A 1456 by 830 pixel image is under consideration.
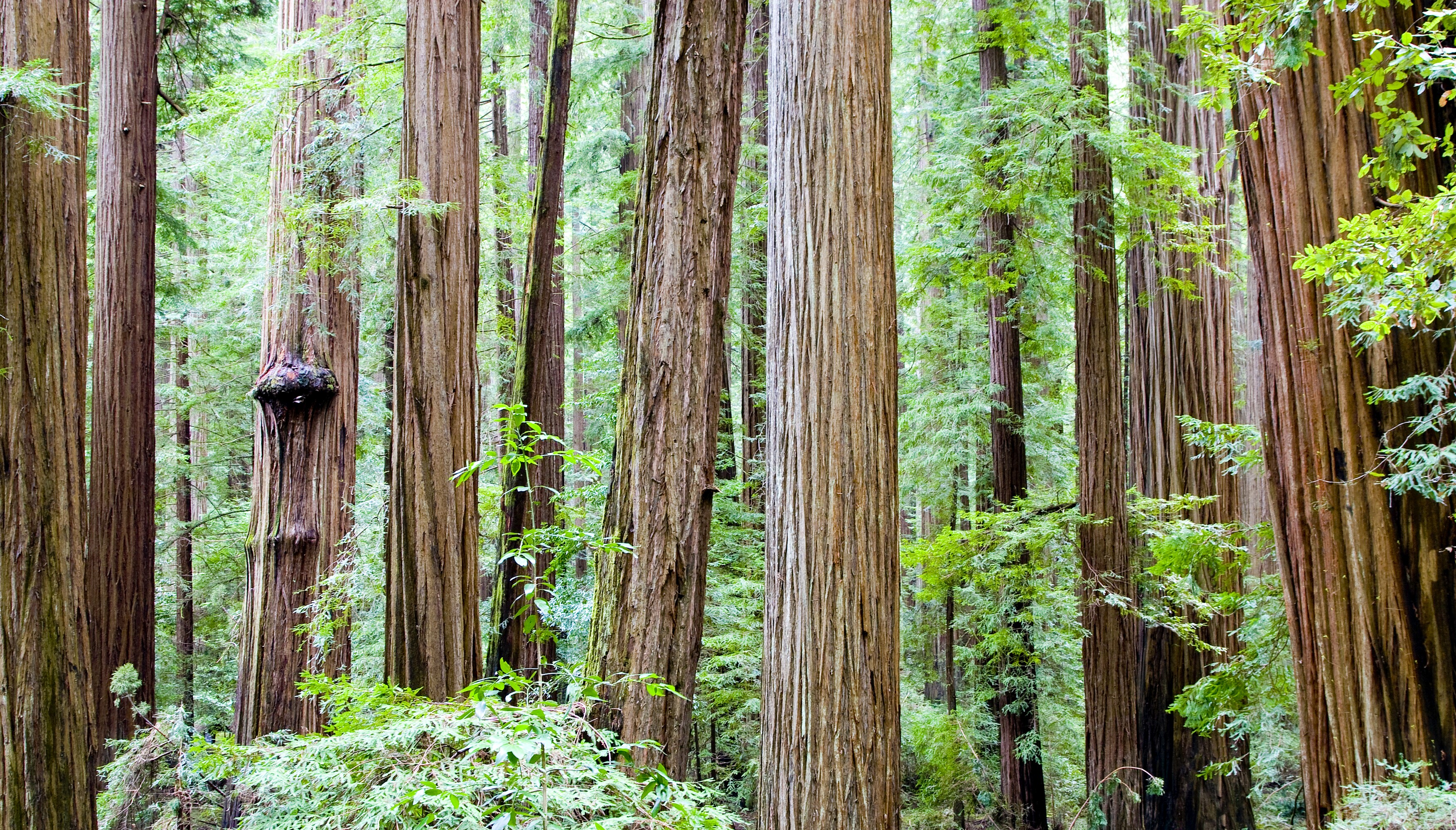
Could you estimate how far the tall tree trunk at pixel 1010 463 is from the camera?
9.98 metres

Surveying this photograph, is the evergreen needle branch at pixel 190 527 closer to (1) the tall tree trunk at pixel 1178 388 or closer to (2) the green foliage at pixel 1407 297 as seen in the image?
(1) the tall tree trunk at pixel 1178 388

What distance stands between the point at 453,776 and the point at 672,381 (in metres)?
2.94

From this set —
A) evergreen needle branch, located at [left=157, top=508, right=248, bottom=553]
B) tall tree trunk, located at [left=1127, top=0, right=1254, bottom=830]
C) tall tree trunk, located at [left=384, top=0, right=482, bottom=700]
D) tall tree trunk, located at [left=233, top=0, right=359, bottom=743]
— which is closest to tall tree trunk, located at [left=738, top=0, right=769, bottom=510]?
tall tree trunk, located at [left=1127, top=0, right=1254, bottom=830]

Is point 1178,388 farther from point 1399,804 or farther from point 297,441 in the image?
point 297,441

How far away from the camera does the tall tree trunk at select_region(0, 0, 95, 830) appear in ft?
11.7

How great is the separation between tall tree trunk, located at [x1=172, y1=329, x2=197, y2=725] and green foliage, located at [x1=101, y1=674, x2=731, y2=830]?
1177 centimetres

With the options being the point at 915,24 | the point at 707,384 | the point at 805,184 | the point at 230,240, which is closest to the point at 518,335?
the point at 707,384

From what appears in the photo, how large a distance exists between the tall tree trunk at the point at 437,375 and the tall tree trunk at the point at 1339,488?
4431 mm

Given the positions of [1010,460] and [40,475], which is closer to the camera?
[40,475]

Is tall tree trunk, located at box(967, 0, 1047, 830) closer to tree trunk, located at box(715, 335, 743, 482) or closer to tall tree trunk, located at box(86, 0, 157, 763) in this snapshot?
tree trunk, located at box(715, 335, 743, 482)

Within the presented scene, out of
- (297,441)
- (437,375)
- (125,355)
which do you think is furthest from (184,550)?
(437,375)

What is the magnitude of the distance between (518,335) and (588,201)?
32.7ft

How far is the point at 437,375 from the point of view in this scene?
214 inches

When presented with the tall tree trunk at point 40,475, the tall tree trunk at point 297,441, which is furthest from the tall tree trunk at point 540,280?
the tall tree trunk at point 40,475
